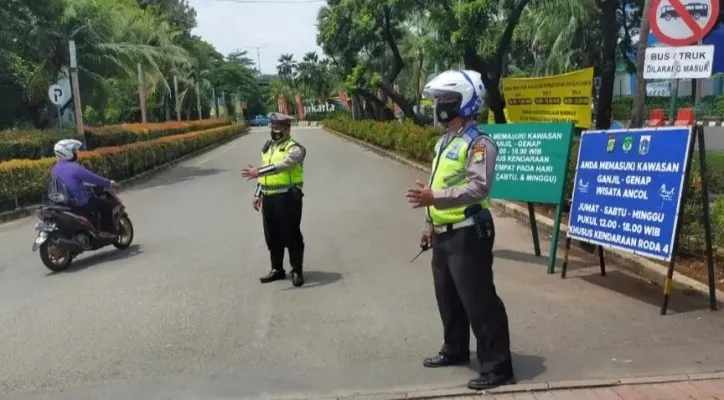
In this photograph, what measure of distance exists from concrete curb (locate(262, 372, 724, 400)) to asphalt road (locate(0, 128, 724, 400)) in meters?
0.09

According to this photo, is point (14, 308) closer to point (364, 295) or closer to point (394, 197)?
point (364, 295)

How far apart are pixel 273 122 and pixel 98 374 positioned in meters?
2.70

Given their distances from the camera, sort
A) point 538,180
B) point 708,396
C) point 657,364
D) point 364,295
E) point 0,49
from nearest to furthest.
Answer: point 708,396, point 657,364, point 364,295, point 538,180, point 0,49

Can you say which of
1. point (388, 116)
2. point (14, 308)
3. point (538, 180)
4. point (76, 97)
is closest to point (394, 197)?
point (538, 180)

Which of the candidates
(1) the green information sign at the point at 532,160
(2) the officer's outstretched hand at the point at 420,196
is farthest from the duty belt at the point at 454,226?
(1) the green information sign at the point at 532,160

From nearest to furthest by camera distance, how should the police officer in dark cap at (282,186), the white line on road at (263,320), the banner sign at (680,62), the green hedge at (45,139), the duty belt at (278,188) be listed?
1. the white line on road at (263,320)
2. the banner sign at (680,62)
3. the police officer in dark cap at (282,186)
4. the duty belt at (278,188)
5. the green hedge at (45,139)

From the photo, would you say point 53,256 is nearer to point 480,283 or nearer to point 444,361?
point 444,361

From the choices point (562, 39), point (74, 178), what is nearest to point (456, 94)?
point (74, 178)

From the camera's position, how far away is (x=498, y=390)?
391 cm

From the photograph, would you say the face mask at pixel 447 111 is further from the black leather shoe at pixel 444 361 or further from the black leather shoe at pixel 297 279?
the black leather shoe at pixel 297 279

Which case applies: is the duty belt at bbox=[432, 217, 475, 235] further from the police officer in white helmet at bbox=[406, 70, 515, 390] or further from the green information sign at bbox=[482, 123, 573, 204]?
the green information sign at bbox=[482, 123, 573, 204]

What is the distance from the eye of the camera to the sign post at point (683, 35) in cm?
582

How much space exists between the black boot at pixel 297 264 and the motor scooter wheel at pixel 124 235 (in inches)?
123

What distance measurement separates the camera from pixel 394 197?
13.0 metres
